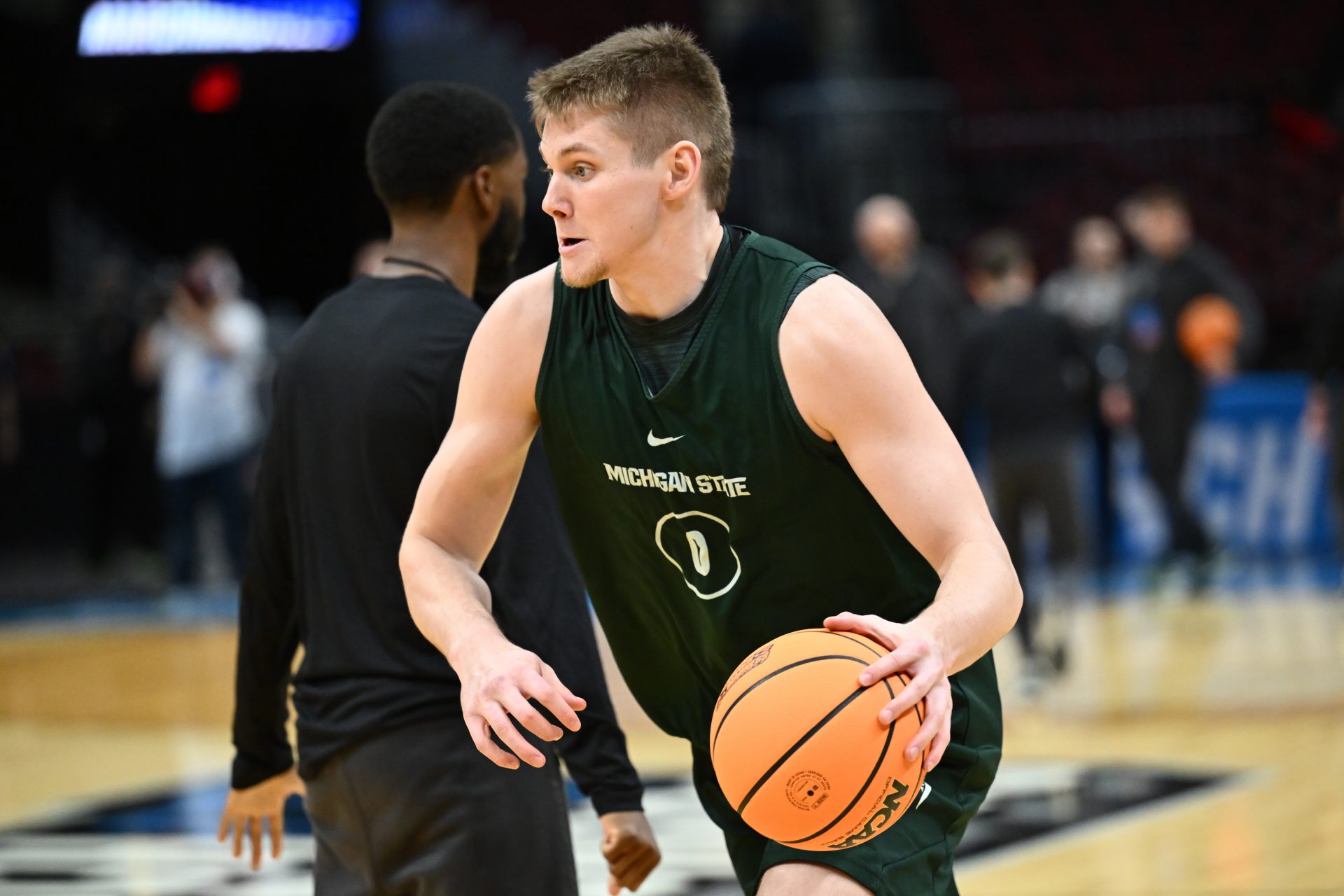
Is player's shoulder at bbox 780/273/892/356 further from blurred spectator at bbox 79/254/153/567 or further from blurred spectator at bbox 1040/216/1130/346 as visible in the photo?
blurred spectator at bbox 79/254/153/567

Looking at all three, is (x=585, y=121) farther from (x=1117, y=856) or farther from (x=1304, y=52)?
(x=1304, y=52)

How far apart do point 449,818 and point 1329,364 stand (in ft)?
25.6

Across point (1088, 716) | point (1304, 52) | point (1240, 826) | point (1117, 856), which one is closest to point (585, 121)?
point (1117, 856)

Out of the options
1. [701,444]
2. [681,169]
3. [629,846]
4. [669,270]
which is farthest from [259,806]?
[681,169]

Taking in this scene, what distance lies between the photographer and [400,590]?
311cm

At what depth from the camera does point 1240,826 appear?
613 cm

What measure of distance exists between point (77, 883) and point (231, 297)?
7.22 metres

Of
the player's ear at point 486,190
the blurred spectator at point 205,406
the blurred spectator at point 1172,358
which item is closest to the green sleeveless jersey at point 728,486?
the player's ear at point 486,190

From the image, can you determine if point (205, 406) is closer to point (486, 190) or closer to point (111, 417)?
point (111, 417)

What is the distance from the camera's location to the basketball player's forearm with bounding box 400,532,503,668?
268 cm

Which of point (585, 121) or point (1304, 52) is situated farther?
point (1304, 52)

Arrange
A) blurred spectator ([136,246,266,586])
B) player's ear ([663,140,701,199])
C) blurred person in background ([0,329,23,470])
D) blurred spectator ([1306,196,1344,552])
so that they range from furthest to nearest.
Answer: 1. blurred person in background ([0,329,23,470])
2. blurred spectator ([136,246,266,586])
3. blurred spectator ([1306,196,1344,552])
4. player's ear ([663,140,701,199])

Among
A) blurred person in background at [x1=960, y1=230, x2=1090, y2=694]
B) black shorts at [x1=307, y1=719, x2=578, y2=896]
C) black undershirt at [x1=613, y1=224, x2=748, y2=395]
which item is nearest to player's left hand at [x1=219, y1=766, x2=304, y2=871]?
black shorts at [x1=307, y1=719, x2=578, y2=896]

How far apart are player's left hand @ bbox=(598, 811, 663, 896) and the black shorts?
0.07 meters
